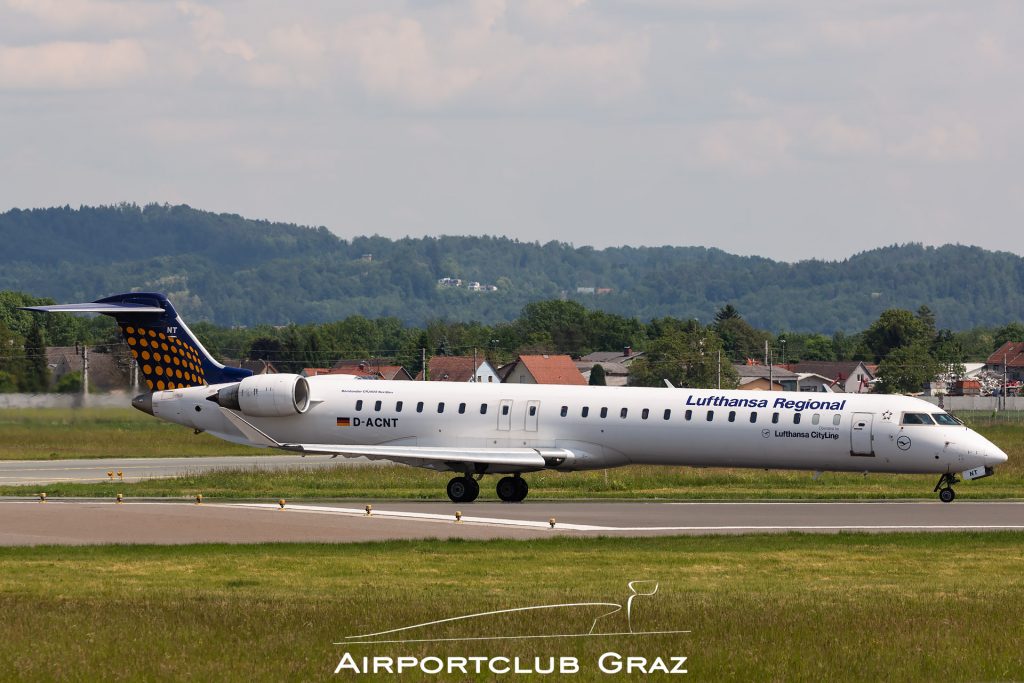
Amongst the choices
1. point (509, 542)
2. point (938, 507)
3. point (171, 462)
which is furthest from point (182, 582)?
point (171, 462)

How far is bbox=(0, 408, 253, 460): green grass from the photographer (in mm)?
54594

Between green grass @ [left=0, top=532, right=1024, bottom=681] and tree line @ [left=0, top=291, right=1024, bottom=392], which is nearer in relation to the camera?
green grass @ [left=0, top=532, right=1024, bottom=681]

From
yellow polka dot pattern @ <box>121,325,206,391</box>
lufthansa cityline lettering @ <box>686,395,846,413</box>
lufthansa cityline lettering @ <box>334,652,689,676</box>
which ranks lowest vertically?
lufthansa cityline lettering @ <box>334,652,689,676</box>

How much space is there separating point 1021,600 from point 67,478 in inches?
1299

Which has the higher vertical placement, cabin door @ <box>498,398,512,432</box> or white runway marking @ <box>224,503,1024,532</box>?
cabin door @ <box>498,398,512,432</box>

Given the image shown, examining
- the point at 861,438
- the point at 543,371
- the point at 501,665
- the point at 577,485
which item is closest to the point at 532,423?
the point at 577,485

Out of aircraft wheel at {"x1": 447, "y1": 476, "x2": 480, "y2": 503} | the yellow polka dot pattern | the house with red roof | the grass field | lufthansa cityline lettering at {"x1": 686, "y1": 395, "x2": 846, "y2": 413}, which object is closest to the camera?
lufthansa cityline lettering at {"x1": 686, "y1": 395, "x2": 846, "y2": 413}

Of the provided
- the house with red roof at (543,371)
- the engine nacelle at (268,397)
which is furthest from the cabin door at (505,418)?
the house with red roof at (543,371)

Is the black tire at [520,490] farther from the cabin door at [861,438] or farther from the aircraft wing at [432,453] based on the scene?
the cabin door at [861,438]

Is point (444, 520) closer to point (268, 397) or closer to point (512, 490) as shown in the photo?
point (512, 490)

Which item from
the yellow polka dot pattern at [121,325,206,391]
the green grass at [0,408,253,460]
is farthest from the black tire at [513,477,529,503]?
the green grass at [0,408,253,460]

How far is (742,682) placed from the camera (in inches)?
579

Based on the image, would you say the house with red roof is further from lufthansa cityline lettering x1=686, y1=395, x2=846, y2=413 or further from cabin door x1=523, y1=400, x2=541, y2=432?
lufthansa cityline lettering x1=686, y1=395, x2=846, y2=413

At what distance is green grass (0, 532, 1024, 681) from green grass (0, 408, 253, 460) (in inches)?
1171
